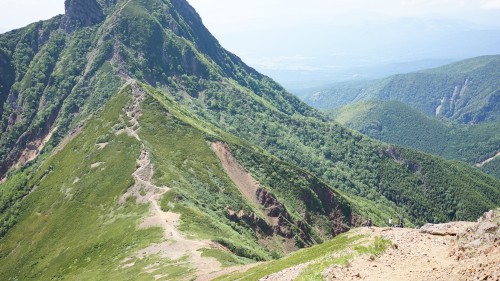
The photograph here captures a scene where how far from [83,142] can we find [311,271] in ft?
451

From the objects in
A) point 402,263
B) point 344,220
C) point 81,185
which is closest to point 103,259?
point 81,185

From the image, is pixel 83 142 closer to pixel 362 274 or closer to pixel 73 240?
pixel 73 240

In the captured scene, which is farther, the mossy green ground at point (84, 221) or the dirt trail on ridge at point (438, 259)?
the mossy green ground at point (84, 221)

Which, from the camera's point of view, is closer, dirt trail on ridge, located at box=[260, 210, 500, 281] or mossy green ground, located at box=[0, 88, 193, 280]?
dirt trail on ridge, located at box=[260, 210, 500, 281]

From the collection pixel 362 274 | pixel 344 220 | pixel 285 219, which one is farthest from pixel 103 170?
pixel 362 274

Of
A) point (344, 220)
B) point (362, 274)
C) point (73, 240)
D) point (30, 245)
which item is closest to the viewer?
point (362, 274)

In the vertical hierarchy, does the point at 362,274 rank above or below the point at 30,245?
above

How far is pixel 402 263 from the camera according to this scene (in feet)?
112

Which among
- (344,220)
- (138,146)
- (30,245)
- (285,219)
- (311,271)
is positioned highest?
(138,146)

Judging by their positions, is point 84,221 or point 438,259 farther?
point 84,221

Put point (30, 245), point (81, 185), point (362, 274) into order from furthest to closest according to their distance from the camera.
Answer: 1. point (81, 185)
2. point (30, 245)
3. point (362, 274)

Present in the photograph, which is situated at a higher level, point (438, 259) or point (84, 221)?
point (438, 259)

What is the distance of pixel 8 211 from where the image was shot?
140500 mm

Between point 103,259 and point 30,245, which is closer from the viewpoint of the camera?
point 103,259
